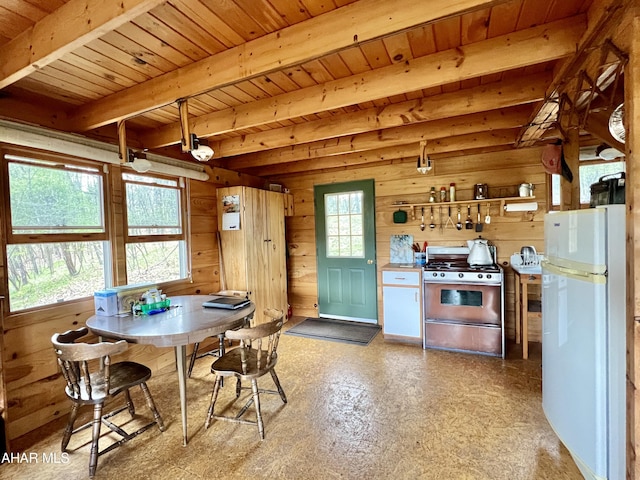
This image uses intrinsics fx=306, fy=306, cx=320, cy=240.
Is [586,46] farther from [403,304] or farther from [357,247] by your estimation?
[357,247]

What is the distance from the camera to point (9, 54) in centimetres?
158

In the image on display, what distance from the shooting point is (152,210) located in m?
3.10

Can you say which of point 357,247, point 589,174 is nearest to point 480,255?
point 589,174

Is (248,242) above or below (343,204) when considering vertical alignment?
below

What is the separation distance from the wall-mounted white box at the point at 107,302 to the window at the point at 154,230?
592 mm

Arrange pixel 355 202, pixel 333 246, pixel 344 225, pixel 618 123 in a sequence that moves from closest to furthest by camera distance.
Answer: pixel 618 123, pixel 355 202, pixel 344 225, pixel 333 246

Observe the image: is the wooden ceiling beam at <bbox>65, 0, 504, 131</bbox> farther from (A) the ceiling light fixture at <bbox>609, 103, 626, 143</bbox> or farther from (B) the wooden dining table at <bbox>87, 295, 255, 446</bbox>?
(B) the wooden dining table at <bbox>87, 295, 255, 446</bbox>

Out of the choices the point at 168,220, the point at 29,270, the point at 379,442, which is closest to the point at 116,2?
the point at 29,270

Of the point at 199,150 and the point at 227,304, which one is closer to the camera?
the point at 199,150

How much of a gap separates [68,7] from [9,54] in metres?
0.56

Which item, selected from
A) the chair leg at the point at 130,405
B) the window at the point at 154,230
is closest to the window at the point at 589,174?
the window at the point at 154,230

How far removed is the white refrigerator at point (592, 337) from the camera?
1405 mm

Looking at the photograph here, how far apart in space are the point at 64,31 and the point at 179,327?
161 cm

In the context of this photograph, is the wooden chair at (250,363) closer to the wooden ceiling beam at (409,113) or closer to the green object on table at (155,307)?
the green object on table at (155,307)
